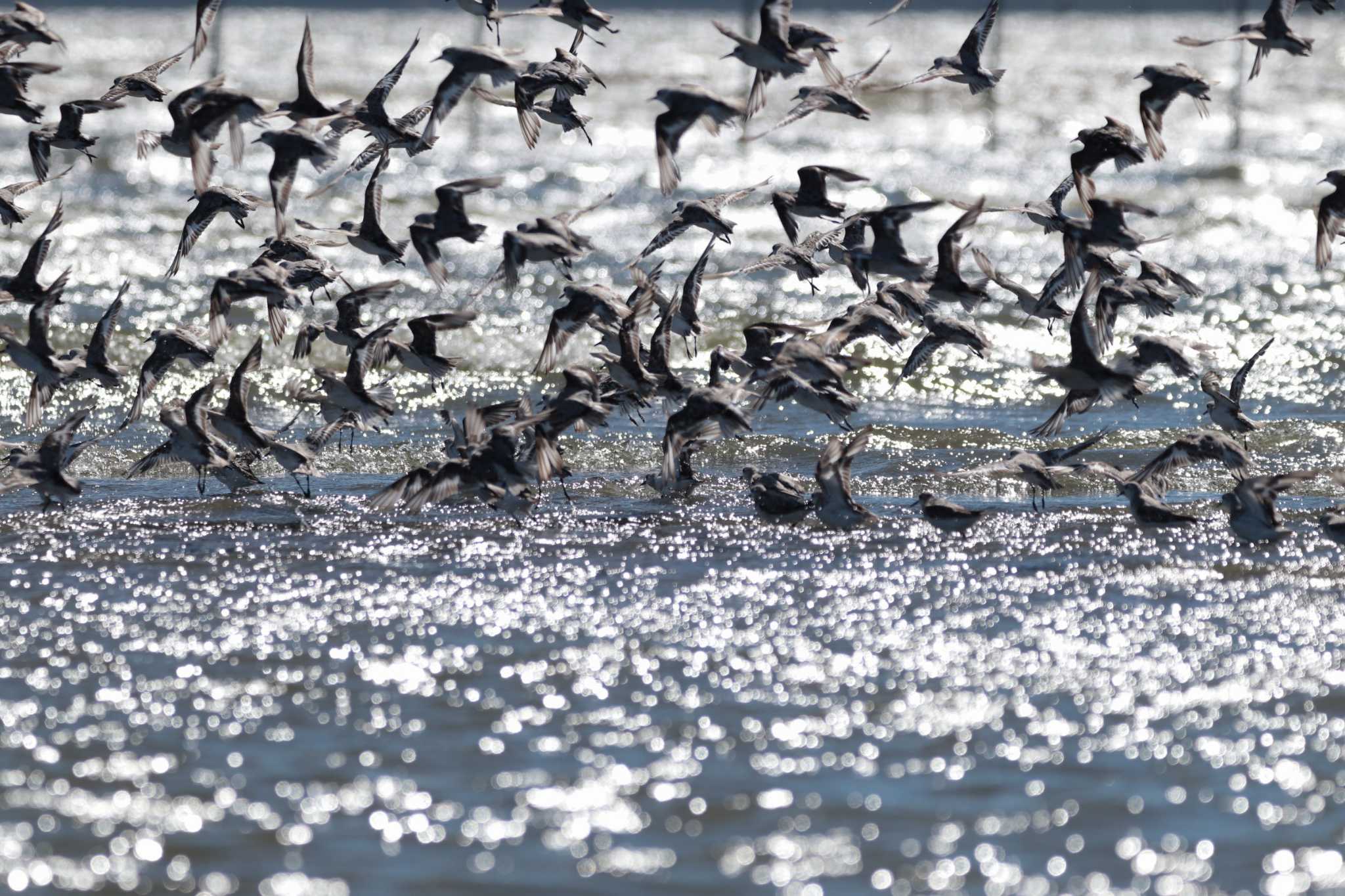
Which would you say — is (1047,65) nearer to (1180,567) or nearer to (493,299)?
(493,299)

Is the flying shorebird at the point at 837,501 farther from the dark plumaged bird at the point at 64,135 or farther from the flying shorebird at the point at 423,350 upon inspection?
the dark plumaged bird at the point at 64,135

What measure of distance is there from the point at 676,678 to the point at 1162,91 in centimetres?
640

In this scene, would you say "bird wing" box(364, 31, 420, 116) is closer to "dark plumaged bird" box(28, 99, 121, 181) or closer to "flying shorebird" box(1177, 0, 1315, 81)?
"dark plumaged bird" box(28, 99, 121, 181)

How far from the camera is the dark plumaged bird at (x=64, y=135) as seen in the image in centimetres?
1263

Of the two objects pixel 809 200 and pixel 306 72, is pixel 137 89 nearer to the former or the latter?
pixel 306 72

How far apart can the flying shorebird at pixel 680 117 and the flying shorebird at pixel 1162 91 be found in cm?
304

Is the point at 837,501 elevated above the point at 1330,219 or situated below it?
below

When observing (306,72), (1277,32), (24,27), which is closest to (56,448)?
(306,72)

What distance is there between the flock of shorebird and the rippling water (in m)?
0.34

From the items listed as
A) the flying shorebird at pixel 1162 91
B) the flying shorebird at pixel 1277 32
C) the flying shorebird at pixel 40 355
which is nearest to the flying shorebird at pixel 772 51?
the flying shorebird at pixel 1162 91

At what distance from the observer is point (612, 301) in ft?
40.4

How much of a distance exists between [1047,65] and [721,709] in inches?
2906

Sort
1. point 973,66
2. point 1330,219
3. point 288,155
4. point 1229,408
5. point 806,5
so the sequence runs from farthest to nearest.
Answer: point 806,5, point 973,66, point 1229,408, point 1330,219, point 288,155

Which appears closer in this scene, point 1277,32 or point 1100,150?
point 1100,150
